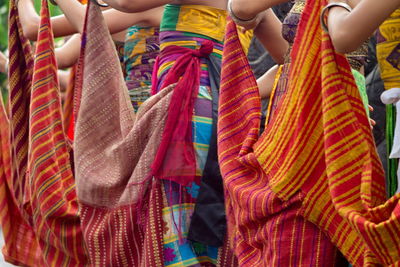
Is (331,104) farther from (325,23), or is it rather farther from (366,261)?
(366,261)

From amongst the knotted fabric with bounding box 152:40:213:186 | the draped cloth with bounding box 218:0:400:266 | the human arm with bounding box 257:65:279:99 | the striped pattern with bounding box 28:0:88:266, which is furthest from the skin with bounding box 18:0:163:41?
the draped cloth with bounding box 218:0:400:266

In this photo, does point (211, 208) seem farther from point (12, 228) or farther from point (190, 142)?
point (12, 228)

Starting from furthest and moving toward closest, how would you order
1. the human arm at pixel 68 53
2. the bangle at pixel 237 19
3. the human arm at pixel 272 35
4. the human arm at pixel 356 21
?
the human arm at pixel 68 53, the human arm at pixel 272 35, the bangle at pixel 237 19, the human arm at pixel 356 21

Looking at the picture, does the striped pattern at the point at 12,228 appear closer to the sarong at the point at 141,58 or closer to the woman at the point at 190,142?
the sarong at the point at 141,58

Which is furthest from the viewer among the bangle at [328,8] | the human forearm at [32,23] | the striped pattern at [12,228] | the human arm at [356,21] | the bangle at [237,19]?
the striped pattern at [12,228]

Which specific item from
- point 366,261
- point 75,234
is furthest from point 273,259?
point 75,234

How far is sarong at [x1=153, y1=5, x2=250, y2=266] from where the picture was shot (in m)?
3.29

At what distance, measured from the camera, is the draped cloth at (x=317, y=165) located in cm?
232

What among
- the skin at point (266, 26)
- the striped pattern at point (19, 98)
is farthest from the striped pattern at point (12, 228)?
the skin at point (266, 26)

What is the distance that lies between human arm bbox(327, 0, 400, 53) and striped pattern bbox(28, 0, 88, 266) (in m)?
1.83

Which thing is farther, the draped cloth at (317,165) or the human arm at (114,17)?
the human arm at (114,17)

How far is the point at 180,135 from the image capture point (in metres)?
3.31

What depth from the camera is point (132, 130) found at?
346 centimetres

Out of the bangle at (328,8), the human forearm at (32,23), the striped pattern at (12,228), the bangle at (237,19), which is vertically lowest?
the striped pattern at (12,228)
